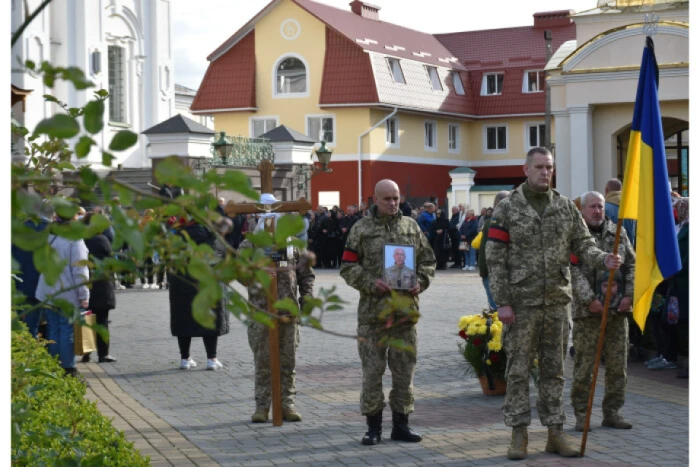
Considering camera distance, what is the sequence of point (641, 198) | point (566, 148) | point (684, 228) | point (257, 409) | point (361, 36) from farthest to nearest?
point (361, 36) → point (566, 148) → point (684, 228) → point (257, 409) → point (641, 198)

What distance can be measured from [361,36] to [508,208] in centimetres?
4208

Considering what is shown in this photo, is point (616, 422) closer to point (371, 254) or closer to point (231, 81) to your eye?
point (371, 254)

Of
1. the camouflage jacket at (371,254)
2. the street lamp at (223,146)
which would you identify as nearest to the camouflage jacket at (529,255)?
the camouflage jacket at (371,254)

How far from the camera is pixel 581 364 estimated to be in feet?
28.5

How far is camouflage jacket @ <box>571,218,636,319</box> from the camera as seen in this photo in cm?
863

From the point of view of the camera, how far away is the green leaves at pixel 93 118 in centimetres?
237

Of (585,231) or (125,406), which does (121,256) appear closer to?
(585,231)

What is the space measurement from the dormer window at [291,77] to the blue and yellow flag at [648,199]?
1635 inches

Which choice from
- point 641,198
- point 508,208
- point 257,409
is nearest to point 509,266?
point 508,208

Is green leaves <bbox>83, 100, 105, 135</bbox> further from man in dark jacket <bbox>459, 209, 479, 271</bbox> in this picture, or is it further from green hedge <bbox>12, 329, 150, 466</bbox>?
man in dark jacket <bbox>459, 209, 479, 271</bbox>

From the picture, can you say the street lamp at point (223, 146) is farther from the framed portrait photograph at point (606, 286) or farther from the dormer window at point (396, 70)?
the dormer window at point (396, 70)

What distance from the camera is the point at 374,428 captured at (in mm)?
8266

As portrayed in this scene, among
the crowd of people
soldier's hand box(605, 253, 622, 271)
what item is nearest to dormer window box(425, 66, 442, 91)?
the crowd of people

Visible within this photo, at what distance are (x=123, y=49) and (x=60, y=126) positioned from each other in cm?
3929
